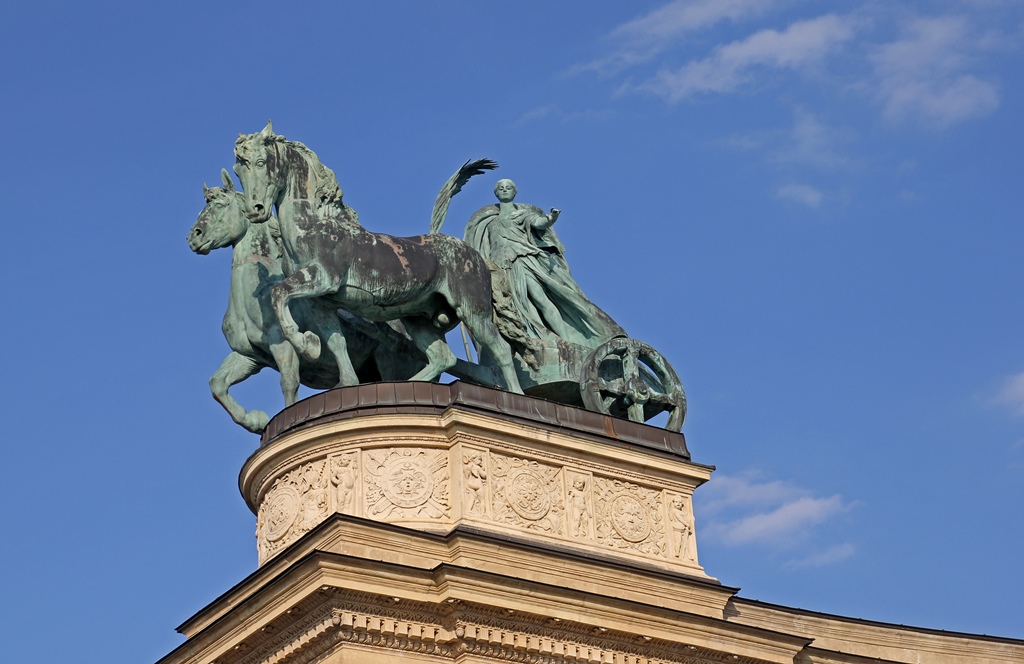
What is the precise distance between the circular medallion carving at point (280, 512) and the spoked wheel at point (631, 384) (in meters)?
4.97

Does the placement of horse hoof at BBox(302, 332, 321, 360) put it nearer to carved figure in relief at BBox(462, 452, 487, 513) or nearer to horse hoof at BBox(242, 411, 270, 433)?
horse hoof at BBox(242, 411, 270, 433)

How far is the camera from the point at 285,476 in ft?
99.1

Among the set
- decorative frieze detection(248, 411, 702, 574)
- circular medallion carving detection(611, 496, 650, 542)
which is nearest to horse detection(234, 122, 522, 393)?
decorative frieze detection(248, 411, 702, 574)

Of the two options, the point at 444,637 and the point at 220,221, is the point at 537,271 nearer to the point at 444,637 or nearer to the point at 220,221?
the point at 220,221

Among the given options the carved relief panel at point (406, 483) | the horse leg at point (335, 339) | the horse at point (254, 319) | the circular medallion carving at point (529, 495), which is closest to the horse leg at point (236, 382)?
the horse at point (254, 319)

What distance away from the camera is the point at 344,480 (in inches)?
1158

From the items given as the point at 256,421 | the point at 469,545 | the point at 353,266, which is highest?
the point at 353,266

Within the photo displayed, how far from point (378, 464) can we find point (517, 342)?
401cm

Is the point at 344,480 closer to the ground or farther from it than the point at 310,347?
closer to the ground

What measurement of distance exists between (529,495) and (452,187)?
6361 mm

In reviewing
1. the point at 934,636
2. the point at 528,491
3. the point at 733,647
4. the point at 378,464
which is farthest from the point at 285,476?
Answer: the point at 934,636

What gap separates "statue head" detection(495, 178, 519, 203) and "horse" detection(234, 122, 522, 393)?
8.03 ft

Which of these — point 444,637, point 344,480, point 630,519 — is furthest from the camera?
point 630,519

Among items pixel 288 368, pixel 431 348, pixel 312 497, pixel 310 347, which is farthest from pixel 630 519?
pixel 288 368
